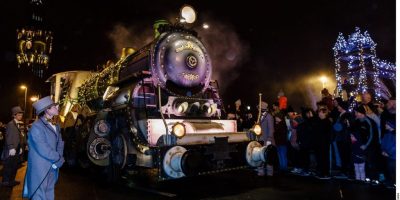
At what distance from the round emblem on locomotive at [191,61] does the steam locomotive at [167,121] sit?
2 cm

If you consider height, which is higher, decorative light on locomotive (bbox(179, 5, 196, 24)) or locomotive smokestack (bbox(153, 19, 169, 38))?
decorative light on locomotive (bbox(179, 5, 196, 24))

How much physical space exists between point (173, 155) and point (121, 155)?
1437 millimetres

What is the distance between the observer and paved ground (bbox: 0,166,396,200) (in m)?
4.89

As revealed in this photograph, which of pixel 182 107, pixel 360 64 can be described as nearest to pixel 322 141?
pixel 182 107

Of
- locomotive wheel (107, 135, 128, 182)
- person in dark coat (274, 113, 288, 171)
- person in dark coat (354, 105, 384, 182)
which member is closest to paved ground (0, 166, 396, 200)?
locomotive wheel (107, 135, 128, 182)

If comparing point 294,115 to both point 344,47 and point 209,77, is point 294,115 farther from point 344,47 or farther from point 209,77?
point 344,47

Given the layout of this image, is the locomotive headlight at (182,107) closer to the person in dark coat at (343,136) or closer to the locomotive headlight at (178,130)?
the locomotive headlight at (178,130)

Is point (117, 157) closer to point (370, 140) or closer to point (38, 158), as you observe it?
point (38, 158)

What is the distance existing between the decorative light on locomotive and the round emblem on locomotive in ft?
2.85

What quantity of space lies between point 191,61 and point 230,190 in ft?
8.24

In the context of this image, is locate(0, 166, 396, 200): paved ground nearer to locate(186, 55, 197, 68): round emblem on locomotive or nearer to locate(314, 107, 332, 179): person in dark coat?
locate(314, 107, 332, 179): person in dark coat

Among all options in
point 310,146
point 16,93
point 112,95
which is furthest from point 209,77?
point 16,93

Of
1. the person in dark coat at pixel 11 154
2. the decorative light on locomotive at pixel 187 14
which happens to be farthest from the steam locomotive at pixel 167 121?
the person in dark coat at pixel 11 154

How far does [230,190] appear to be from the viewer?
5.37 meters
